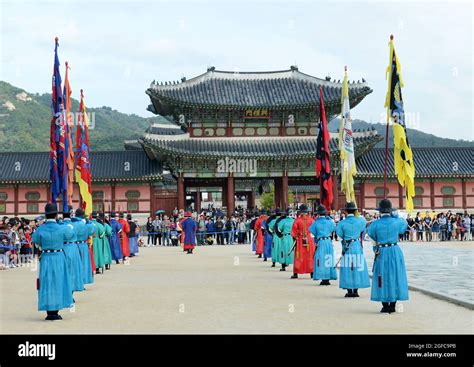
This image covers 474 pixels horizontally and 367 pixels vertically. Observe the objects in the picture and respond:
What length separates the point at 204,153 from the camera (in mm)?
39375

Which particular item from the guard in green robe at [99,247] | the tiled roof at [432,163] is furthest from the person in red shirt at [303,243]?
the tiled roof at [432,163]

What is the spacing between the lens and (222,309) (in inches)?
420

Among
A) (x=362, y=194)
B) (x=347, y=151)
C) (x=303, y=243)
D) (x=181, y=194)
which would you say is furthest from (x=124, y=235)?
(x=362, y=194)

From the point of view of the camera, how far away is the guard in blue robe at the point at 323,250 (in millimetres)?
14445

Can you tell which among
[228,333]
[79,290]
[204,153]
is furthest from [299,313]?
[204,153]

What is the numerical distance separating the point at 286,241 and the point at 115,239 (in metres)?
5.93

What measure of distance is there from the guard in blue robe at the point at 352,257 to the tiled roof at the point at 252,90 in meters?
28.3

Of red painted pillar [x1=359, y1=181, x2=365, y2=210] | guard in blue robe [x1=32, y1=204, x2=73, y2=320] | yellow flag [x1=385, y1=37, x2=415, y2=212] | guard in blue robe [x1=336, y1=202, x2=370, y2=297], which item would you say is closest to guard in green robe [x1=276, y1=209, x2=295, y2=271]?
yellow flag [x1=385, y1=37, x2=415, y2=212]


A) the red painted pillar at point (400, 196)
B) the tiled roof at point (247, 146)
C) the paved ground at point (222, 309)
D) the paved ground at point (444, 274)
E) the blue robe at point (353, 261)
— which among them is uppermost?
the tiled roof at point (247, 146)

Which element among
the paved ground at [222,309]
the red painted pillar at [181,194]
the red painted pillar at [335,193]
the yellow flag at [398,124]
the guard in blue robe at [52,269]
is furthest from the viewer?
the red painted pillar at [335,193]

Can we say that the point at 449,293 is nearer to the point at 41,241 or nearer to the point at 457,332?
the point at 457,332

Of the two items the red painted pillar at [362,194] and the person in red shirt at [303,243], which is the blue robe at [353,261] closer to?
the person in red shirt at [303,243]

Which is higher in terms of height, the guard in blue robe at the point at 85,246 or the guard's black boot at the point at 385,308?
the guard in blue robe at the point at 85,246

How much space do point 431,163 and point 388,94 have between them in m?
29.3
